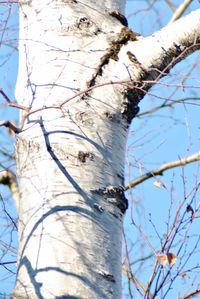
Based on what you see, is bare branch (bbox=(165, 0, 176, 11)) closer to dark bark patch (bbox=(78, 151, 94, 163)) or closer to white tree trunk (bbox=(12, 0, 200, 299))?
white tree trunk (bbox=(12, 0, 200, 299))

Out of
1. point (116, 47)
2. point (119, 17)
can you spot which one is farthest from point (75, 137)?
point (119, 17)

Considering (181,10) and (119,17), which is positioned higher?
(181,10)

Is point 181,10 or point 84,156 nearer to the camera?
point 84,156

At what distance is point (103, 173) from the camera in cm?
167

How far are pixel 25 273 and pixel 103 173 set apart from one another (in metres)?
0.31

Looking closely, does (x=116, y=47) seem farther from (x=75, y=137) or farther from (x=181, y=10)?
(x=181, y=10)

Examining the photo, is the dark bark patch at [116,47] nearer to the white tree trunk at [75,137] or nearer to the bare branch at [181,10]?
the white tree trunk at [75,137]

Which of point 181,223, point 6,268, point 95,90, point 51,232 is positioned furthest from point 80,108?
point 181,223

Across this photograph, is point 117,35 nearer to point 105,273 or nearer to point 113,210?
point 113,210

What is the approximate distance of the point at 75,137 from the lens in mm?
1693

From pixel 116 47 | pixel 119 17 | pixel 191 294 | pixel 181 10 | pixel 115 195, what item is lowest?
pixel 115 195

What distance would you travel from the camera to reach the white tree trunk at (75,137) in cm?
151

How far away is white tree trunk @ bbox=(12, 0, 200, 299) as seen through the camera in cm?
151

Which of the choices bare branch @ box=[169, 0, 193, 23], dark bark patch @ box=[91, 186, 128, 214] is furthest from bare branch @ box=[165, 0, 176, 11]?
dark bark patch @ box=[91, 186, 128, 214]
